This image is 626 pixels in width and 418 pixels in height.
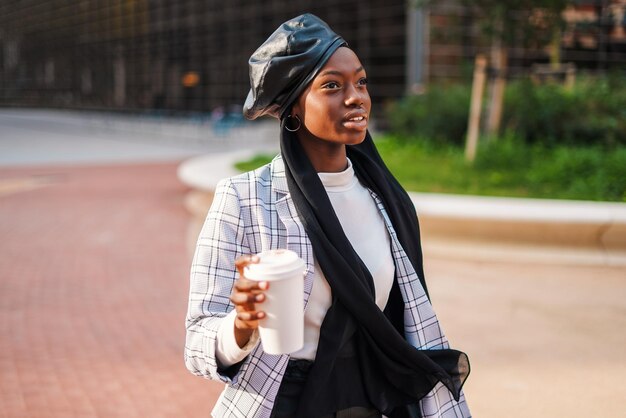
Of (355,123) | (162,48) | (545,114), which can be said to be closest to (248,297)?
(355,123)

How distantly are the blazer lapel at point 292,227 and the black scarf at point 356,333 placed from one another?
0.02 metres

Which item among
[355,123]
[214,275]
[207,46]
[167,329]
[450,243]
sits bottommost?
[167,329]

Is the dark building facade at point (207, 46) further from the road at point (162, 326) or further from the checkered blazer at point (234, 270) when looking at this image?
the checkered blazer at point (234, 270)

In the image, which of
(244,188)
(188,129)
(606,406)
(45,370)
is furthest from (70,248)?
(188,129)

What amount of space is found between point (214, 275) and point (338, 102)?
20.6 inches

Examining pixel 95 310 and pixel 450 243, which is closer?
pixel 95 310

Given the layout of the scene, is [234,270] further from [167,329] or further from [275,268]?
[167,329]

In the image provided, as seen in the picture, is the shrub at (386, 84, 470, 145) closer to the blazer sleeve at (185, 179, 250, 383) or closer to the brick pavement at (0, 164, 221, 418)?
the brick pavement at (0, 164, 221, 418)

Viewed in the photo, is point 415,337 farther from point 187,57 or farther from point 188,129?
point 187,57

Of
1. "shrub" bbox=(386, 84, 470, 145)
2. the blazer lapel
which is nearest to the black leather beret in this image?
the blazer lapel

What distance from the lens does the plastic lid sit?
1.44 metres

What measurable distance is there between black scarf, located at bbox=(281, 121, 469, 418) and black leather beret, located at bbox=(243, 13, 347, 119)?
10 cm

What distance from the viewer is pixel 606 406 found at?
12.5 ft

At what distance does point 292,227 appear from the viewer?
1.76 meters
